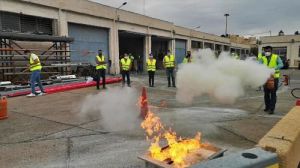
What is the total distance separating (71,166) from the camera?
4496 mm

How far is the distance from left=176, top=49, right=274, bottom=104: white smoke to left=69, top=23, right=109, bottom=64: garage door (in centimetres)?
1349

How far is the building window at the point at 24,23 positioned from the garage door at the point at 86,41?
6.78 ft

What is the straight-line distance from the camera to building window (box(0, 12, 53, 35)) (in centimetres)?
1531

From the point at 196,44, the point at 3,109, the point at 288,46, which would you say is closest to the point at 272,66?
the point at 3,109

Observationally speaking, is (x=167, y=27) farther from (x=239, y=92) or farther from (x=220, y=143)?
(x=220, y=143)

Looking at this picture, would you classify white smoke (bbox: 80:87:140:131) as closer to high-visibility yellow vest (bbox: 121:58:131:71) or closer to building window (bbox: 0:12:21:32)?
high-visibility yellow vest (bbox: 121:58:131:71)

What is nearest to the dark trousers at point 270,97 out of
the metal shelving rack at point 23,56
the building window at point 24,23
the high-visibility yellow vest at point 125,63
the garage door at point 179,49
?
the high-visibility yellow vest at point 125,63

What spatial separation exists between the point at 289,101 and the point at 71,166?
8953mm

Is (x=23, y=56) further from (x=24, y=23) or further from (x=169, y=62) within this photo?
(x=169, y=62)

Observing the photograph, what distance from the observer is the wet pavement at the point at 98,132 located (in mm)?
4836

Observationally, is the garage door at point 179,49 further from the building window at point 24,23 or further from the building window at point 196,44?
the building window at point 24,23

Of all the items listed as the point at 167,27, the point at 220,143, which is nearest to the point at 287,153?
the point at 220,143

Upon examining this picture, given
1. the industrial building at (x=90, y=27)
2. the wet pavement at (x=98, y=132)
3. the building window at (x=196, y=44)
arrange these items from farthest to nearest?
the building window at (x=196, y=44), the industrial building at (x=90, y=27), the wet pavement at (x=98, y=132)

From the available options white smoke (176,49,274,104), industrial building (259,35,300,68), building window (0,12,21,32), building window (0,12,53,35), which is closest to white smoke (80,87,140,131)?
white smoke (176,49,274,104)
